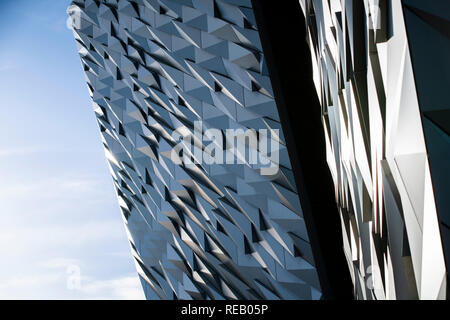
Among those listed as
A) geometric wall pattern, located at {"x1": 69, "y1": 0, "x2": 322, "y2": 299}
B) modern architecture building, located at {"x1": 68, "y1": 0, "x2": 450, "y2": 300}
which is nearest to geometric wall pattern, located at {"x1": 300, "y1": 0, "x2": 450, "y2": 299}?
modern architecture building, located at {"x1": 68, "y1": 0, "x2": 450, "y2": 300}

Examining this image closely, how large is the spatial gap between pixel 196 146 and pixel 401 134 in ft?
30.9

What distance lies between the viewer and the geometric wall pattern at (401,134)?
70.5 inches

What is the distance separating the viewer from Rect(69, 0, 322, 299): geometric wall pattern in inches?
352

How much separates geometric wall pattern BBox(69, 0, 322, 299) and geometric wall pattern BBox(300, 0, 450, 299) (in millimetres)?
649

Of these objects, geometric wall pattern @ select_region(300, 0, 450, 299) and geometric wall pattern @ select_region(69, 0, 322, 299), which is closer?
geometric wall pattern @ select_region(300, 0, 450, 299)

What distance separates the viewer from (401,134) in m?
2.16

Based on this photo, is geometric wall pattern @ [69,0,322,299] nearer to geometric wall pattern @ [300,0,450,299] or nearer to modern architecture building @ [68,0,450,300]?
modern architecture building @ [68,0,450,300]

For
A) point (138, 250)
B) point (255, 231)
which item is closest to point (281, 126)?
point (255, 231)

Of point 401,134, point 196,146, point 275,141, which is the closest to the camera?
point 401,134

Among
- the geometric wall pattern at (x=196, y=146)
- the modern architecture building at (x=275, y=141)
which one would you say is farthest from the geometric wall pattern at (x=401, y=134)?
the geometric wall pattern at (x=196, y=146)

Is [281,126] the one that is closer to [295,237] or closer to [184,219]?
[295,237]

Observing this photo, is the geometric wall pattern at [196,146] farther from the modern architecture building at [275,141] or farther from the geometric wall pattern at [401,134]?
the geometric wall pattern at [401,134]

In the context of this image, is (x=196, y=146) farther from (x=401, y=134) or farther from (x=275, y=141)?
(x=401, y=134)

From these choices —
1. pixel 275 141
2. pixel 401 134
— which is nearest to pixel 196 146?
pixel 275 141
